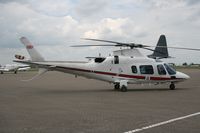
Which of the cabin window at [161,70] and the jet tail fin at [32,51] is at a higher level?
the jet tail fin at [32,51]

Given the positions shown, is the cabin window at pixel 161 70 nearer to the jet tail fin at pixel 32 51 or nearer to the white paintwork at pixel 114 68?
the white paintwork at pixel 114 68

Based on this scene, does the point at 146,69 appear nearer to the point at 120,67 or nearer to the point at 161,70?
the point at 161,70

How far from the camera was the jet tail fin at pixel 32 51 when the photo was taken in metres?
21.1

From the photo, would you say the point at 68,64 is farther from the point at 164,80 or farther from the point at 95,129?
the point at 95,129

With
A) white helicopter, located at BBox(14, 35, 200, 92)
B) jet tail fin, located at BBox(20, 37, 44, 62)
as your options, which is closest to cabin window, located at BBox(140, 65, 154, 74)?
white helicopter, located at BBox(14, 35, 200, 92)

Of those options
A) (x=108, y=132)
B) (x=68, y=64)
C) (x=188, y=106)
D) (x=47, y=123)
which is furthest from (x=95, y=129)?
(x=68, y=64)

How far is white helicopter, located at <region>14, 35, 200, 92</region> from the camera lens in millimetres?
21266

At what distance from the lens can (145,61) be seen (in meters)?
22.4

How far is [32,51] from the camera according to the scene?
2116cm

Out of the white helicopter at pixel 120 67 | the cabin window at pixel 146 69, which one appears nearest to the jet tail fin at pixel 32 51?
the white helicopter at pixel 120 67

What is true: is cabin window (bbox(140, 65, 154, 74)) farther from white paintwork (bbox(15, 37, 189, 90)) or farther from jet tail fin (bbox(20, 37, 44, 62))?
jet tail fin (bbox(20, 37, 44, 62))

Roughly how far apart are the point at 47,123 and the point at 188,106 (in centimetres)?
634

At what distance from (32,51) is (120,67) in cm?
611

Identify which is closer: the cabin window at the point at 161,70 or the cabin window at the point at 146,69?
the cabin window at the point at 146,69
